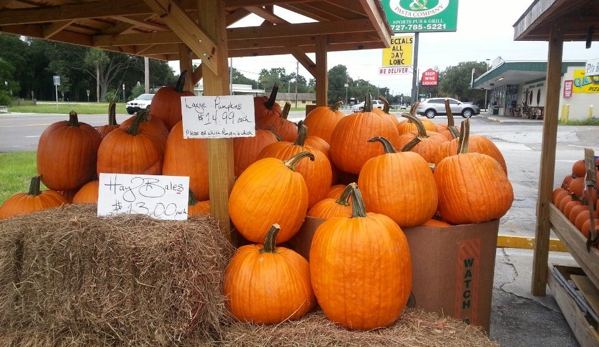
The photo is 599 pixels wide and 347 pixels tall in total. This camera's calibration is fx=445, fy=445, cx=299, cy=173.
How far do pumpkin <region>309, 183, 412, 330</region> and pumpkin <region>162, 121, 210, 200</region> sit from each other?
77 centimetres

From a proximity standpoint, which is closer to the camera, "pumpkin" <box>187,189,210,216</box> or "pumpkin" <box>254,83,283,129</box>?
"pumpkin" <box>187,189,210,216</box>

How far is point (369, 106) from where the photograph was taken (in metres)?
2.52

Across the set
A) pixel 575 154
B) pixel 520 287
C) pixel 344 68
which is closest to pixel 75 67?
pixel 344 68

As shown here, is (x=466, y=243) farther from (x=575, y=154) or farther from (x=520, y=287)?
(x=575, y=154)

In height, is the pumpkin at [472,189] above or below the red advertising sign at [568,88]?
below

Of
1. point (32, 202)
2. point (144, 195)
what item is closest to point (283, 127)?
point (144, 195)

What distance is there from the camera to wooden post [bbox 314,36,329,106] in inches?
157

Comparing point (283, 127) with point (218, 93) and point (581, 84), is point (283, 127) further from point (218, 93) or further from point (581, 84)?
point (581, 84)

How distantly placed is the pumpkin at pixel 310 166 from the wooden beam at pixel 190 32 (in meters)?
0.54

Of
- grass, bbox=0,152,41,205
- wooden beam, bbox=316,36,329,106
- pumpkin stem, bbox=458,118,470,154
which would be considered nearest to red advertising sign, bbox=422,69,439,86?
grass, bbox=0,152,41,205

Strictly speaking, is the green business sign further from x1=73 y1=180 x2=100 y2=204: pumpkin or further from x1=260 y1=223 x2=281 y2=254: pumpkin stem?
x1=260 y1=223 x2=281 y2=254: pumpkin stem

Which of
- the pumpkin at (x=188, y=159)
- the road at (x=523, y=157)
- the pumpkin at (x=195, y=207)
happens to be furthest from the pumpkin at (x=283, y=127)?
the road at (x=523, y=157)

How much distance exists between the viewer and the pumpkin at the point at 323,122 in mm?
2916

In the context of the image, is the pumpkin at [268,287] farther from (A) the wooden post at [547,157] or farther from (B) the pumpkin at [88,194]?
(A) the wooden post at [547,157]
